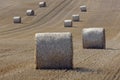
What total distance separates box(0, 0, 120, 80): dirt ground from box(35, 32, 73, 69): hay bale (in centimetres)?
34

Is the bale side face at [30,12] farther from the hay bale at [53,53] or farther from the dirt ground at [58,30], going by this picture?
the hay bale at [53,53]

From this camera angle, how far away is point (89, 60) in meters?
16.8

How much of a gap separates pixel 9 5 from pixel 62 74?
4800 cm

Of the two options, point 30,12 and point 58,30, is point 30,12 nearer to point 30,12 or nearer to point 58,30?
point 30,12

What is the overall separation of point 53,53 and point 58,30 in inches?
1037

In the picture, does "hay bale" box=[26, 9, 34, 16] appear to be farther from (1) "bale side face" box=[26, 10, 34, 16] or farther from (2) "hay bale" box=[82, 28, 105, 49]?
(2) "hay bale" box=[82, 28, 105, 49]

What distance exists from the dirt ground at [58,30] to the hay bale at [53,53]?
337mm

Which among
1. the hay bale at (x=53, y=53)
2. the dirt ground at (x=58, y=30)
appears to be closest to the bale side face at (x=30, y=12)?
the dirt ground at (x=58, y=30)

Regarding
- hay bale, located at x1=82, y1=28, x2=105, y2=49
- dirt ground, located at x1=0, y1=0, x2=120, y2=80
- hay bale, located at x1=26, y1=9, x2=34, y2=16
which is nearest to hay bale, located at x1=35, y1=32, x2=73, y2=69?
dirt ground, located at x1=0, y1=0, x2=120, y2=80

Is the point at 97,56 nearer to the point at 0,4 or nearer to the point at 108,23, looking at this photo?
the point at 108,23

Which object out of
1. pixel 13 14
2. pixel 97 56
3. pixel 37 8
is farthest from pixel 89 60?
pixel 37 8

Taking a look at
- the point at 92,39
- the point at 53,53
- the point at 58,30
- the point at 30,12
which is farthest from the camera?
the point at 30,12

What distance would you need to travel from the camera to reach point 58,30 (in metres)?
40.6

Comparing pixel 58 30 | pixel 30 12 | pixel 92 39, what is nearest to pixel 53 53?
pixel 92 39
